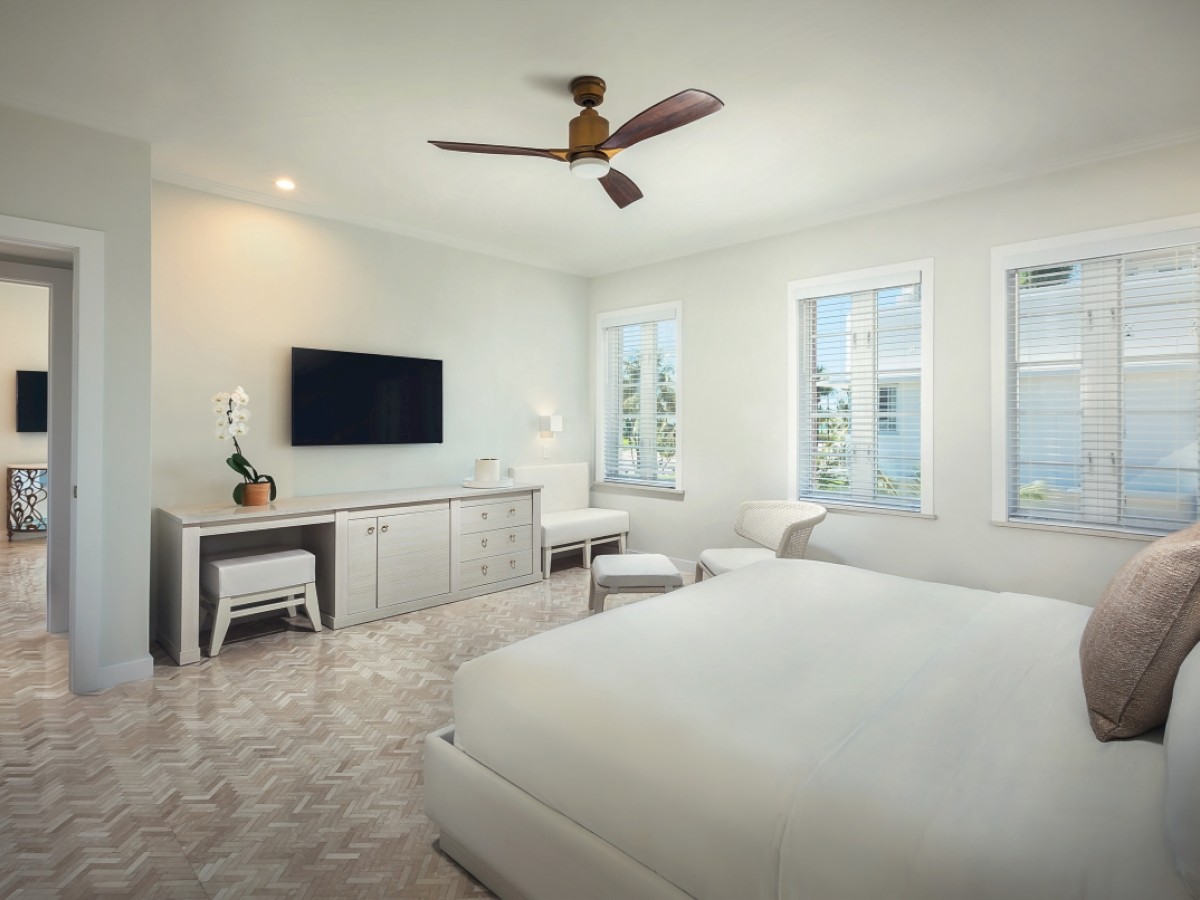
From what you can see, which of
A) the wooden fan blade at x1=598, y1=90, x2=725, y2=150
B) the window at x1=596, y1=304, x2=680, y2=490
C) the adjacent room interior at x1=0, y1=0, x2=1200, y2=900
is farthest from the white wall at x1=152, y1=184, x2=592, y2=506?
the wooden fan blade at x1=598, y1=90, x2=725, y2=150

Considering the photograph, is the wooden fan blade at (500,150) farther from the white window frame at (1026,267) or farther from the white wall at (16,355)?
the white wall at (16,355)

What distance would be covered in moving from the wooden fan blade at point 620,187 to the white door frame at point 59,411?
3039 mm

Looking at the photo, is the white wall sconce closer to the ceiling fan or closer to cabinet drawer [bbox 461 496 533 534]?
Answer: cabinet drawer [bbox 461 496 533 534]

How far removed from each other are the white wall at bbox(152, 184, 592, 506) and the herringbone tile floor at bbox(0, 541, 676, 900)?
4.26 feet

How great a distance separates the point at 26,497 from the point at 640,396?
18.5ft

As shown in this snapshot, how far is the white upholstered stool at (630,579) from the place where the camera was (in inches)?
146

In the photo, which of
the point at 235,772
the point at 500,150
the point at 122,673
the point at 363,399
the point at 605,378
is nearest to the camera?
the point at 235,772

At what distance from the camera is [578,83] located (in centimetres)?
274

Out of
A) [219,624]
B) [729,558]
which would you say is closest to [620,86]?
[729,558]

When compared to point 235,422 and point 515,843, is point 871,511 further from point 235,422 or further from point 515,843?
point 235,422

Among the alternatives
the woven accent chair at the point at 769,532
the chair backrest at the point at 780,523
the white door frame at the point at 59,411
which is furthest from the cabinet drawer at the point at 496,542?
the white door frame at the point at 59,411

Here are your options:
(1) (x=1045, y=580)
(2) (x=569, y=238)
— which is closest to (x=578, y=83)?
(2) (x=569, y=238)

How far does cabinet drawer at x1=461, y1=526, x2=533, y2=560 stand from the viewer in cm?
473

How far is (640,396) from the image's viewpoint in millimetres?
6027
